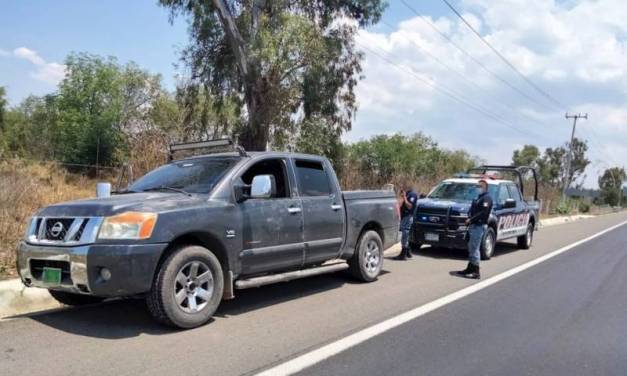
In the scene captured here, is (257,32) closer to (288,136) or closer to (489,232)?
(288,136)

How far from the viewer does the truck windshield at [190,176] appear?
261 inches

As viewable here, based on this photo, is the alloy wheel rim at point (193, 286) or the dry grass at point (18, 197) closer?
the alloy wheel rim at point (193, 286)

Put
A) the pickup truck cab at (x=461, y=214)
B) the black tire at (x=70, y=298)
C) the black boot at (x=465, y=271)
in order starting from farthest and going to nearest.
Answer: the pickup truck cab at (x=461, y=214) → the black boot at (x=465, y=271) → the black tire at (x=70, y=298)

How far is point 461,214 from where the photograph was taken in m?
12.5

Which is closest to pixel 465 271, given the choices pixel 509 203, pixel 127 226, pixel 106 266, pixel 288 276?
pixel 509 203

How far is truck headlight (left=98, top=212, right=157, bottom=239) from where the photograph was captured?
5473 mm

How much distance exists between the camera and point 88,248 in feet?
17.7

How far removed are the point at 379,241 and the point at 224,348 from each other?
4295mm

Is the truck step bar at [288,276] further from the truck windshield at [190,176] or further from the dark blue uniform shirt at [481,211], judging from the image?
the dark blue uniform shirt at [481,211]

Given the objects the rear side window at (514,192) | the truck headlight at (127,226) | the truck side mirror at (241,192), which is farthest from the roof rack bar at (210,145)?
the rear side window at (514,192)

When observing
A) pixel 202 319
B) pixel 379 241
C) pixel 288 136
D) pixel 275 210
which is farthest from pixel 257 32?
pixel 202 319

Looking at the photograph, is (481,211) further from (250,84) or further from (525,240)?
(250,84)

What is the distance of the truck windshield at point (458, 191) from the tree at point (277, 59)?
9.58 metres

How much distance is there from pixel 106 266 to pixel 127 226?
43cm
